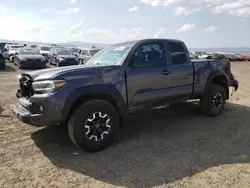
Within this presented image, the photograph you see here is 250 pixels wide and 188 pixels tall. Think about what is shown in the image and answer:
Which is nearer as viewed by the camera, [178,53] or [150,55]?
[150,55]

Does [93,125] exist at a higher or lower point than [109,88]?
lower

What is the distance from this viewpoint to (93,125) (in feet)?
14.7

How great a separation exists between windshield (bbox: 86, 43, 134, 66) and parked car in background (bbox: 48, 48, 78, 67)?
1521cm

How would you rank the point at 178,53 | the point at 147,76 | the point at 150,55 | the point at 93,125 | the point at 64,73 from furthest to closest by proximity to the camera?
the point at 178,53, the point at 150,55, the point at 147,76, the point at 93,125, the point at 64,73

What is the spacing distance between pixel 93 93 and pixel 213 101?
340 centimetres

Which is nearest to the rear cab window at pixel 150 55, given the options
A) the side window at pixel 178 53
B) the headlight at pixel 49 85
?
the side window at pixel 178 53

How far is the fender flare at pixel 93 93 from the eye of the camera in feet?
13.8

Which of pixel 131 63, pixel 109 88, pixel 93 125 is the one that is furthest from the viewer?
pixel 131 63

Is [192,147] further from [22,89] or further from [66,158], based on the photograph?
[22,89]

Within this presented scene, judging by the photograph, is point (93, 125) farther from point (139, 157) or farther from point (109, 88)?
point (139, 157)

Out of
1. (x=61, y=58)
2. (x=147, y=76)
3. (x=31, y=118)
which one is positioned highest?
(x=61, y=58)

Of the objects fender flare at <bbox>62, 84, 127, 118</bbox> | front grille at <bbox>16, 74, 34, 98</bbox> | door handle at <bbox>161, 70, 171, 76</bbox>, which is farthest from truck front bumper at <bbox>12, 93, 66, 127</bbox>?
door handle at <bbox>161, 70, 171, 76</bbox>

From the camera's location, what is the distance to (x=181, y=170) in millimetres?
3887

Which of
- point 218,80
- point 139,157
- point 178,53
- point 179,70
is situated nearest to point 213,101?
point 218,80
